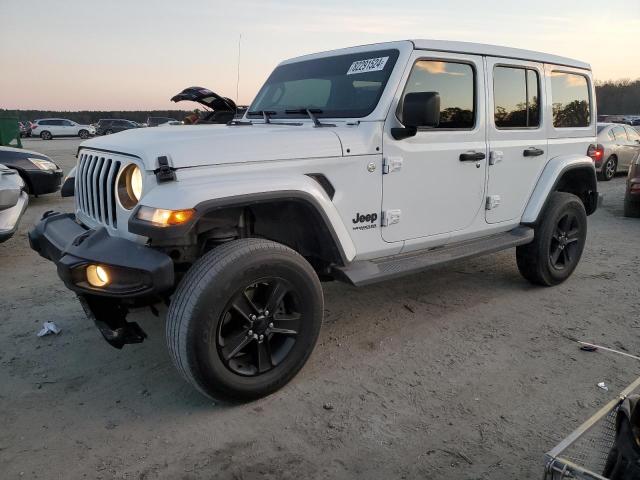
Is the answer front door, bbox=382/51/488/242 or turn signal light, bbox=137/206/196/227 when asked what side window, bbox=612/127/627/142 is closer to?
front door, bbox=382/51/488/242

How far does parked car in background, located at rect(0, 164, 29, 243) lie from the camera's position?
552cm

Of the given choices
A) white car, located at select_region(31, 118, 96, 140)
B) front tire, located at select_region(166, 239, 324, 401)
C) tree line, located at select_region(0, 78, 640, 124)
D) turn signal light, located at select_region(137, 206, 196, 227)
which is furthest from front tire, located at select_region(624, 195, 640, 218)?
tree line, located at select_region(0, 78, 640, 124)

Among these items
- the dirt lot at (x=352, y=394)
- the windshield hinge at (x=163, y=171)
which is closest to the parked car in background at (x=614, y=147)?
the dirt lot at (x=352, y=394)

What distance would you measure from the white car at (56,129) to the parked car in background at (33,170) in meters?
29.7

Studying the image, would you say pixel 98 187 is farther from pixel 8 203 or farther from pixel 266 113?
pixel 8 203

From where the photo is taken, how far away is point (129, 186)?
2.91m

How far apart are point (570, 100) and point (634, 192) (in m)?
4.27

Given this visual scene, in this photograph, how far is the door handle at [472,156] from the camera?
13.0 feet

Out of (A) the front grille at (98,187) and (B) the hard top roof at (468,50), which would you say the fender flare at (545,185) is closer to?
(B) the hard top roof at (468,50)

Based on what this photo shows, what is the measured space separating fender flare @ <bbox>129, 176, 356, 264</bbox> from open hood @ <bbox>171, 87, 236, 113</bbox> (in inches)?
105

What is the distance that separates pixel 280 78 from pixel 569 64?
2.82m

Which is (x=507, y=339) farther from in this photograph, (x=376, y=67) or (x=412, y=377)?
(x=376, y=67)

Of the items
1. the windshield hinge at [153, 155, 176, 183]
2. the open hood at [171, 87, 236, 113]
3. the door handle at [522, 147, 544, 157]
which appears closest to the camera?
the windshield hinge at [153, 155, 176, 183]

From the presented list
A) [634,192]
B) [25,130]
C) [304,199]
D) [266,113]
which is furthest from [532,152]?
[25,130]
